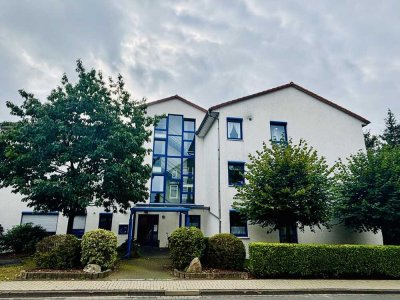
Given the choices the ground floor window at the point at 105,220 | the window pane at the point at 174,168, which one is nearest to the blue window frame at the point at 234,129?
the window pane at the point at 174,168

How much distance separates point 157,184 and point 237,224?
8.02m

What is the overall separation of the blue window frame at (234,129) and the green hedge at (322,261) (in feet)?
25.6

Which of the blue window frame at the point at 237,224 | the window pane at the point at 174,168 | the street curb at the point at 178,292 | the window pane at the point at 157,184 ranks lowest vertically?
the street curb at the point at 178,292

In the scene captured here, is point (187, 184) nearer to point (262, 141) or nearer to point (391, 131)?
point (262, 141)

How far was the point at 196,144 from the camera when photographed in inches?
880

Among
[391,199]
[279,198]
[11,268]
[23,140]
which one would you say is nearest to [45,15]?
[23,140]

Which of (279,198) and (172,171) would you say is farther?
(172,171)

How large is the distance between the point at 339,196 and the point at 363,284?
487 centimetres

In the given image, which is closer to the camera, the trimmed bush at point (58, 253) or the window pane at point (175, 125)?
the trimmed bush at point (58, 253)

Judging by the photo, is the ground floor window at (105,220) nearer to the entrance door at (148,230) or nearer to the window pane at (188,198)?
the entrance door at (148,230)

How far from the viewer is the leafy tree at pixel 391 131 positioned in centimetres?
2905

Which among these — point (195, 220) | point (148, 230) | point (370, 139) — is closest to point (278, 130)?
point (195, 220)

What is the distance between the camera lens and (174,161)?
72.1ft

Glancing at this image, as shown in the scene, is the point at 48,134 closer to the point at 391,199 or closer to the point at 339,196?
the point at 339,196
